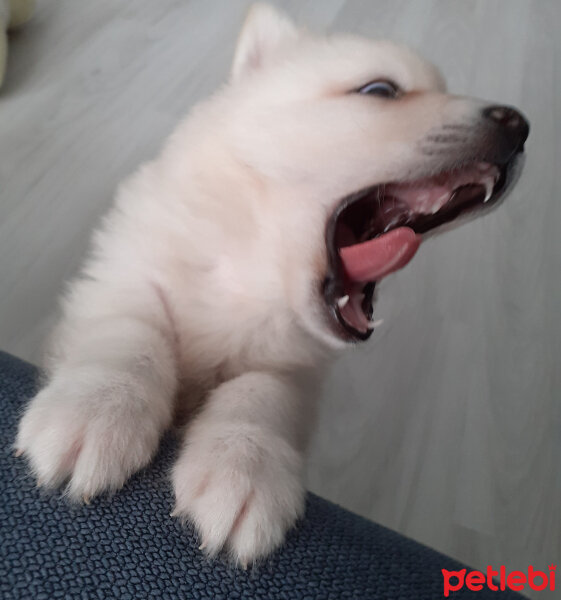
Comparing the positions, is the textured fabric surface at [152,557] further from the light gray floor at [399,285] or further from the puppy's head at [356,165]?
the light gray floor at [399,285]

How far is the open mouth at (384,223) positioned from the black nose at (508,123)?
48 mm

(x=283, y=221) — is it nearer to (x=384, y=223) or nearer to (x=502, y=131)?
(x=384, y=223)

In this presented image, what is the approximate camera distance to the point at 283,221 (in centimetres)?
117

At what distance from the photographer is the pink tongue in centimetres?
112

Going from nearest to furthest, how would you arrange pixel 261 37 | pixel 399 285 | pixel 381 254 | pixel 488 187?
pixel 381 254
pixel 488 187
pixel 261 37
pixel 399 285

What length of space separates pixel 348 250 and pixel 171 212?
1.39 ft

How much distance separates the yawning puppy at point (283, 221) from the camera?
44.3 inches

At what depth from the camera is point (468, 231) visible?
264 cm

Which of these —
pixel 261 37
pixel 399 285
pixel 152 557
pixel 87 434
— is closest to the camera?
pixel 152 557

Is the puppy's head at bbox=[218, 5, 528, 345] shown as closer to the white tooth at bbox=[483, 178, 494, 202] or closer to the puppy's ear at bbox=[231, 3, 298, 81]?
the white tooth at bbox=[483, 178, 494, 202]

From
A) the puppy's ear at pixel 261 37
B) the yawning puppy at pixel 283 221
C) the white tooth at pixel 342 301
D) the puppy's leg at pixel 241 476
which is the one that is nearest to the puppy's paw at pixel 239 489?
the puppy's leg at pixel 241 476

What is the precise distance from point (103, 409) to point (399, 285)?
180 cm

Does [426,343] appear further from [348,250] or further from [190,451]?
[190,451]

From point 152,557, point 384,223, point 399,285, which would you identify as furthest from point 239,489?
point 399,285
